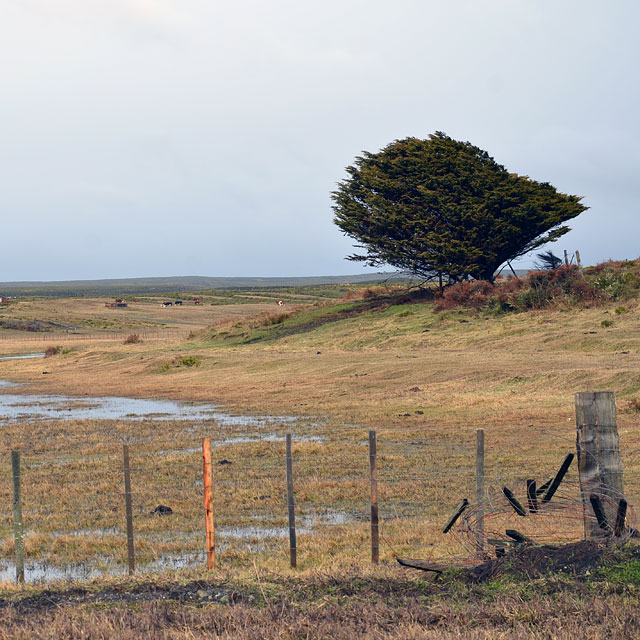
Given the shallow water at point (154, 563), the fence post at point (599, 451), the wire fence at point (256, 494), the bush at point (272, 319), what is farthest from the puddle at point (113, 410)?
the bush at point (272, 319)

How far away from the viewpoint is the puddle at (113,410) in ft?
→ 79.0

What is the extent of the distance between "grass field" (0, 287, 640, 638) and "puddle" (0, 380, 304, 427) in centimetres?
81

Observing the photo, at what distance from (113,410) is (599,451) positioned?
73.4 feet

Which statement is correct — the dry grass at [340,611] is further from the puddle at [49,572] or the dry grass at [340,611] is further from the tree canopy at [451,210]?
the tree canopy at [451,210]

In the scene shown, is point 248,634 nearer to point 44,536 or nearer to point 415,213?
point 44,536

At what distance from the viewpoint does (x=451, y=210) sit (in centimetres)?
4647

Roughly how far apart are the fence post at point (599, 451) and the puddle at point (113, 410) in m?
15.0

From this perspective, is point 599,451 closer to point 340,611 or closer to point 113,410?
point 340,611

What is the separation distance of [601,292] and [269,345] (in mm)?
17887

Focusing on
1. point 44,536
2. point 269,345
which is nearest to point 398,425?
point 44,536

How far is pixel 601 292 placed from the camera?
3881cm

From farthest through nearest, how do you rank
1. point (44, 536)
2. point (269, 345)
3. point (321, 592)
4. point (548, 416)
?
point (269, 345) → point (548, 416) → point (44, 536) → point (321, 592)

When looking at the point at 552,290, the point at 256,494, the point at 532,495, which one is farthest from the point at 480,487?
the point at 552,290

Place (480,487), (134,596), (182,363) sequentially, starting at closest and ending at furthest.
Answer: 1. (134,596)
2. (480,487)
3. (182,363)
